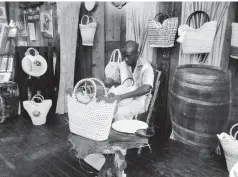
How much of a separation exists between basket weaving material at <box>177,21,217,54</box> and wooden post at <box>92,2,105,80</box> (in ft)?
6.52

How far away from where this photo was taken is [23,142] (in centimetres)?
340

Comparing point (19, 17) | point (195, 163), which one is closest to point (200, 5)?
point (195, 163)

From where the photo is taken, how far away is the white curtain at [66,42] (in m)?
4.30

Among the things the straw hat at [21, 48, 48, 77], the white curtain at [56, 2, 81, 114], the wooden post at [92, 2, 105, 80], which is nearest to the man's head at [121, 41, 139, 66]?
the wooden post at [92, 2, 105, 80]

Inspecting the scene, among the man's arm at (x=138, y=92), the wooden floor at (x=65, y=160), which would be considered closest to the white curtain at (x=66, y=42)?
the wooden floor at (x=65, y=160)

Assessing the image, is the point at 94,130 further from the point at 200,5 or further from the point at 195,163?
the point at 200,5

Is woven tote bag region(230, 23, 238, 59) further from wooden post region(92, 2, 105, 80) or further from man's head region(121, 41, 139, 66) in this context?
wooden post region(92, 2, 105, 80)

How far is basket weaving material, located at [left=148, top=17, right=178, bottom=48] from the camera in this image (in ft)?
9.28

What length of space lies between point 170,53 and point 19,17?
13.2 feet

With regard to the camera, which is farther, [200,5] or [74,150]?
[200,5]

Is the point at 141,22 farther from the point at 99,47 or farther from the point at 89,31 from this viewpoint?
the point at 99,47

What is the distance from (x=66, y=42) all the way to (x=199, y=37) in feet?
9.07

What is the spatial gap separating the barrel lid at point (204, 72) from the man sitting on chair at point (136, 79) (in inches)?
16.7

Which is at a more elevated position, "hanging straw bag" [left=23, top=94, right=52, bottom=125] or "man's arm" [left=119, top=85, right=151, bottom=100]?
"man's arm" [left=119, top=85, right=151, bottom=100]
